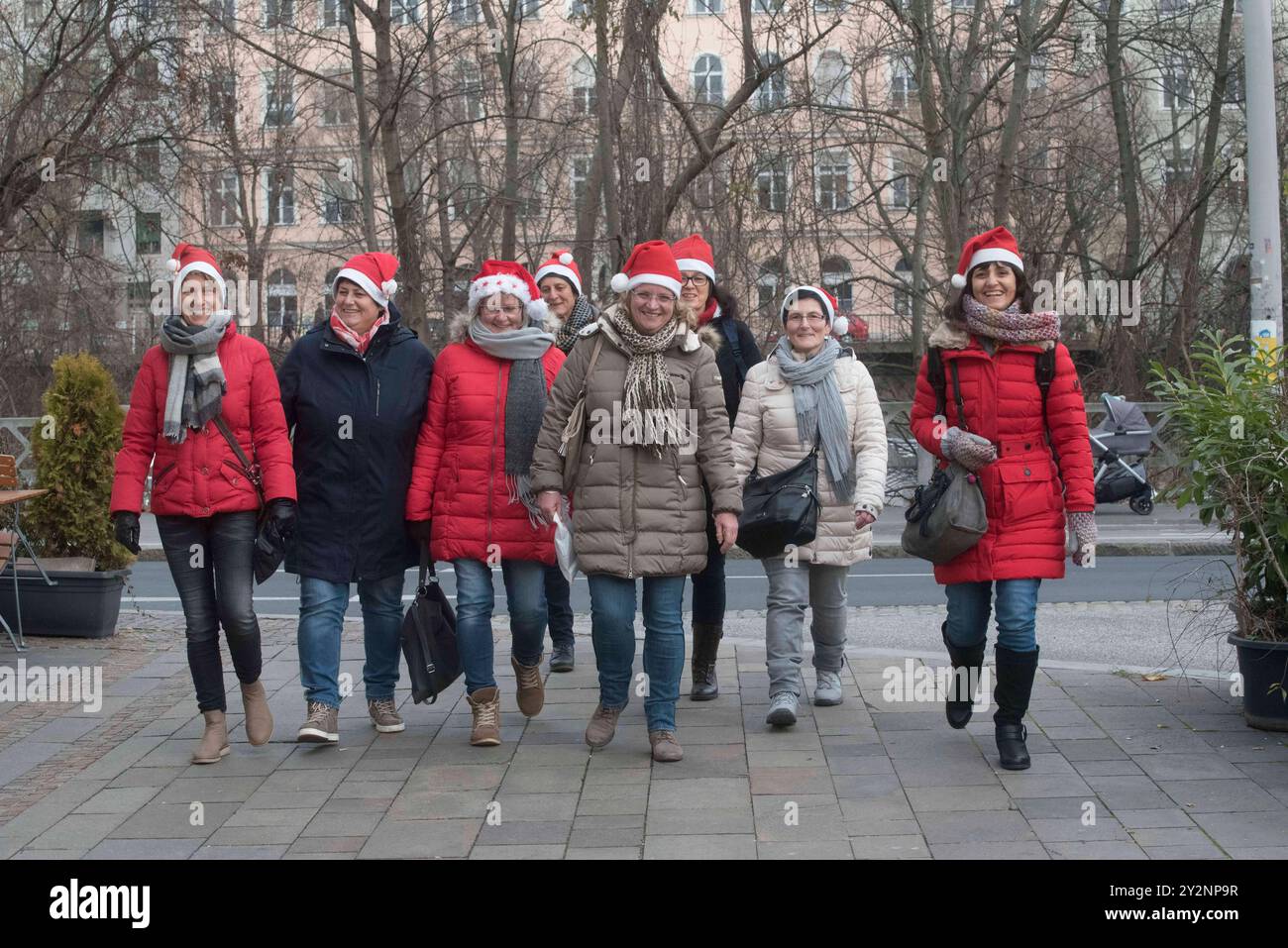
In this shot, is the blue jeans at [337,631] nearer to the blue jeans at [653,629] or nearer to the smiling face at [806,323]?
the blue jeans at [653,629]

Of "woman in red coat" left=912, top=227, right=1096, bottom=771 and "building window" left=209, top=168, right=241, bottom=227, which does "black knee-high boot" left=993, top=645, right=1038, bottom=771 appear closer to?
"woman in red coat" left=912, top=227, right=1096, bottom=771

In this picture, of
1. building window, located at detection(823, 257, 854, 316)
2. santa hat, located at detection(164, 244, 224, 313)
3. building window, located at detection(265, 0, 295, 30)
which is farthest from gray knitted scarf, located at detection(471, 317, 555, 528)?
building window, located at detection(823, 257, 854, 316)

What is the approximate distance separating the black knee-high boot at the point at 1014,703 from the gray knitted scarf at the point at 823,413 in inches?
45.9

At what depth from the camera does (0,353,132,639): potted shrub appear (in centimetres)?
936

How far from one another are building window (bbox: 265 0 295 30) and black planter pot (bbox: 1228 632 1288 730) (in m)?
15.4

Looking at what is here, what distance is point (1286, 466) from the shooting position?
638cm

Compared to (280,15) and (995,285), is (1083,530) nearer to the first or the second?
(995,285)

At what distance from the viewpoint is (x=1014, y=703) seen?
612cm

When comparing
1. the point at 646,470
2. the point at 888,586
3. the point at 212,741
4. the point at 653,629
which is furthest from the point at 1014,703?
the point at 888,586

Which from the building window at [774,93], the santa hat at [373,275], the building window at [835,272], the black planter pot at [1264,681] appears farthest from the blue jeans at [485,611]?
the building window at [835,272]

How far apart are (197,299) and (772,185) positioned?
17457 mm

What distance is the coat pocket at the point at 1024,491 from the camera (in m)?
6.15

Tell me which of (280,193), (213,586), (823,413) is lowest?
(213,586)
